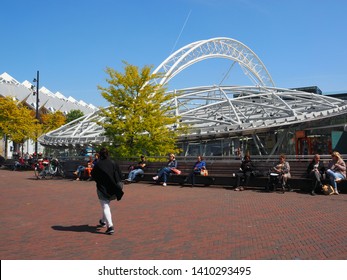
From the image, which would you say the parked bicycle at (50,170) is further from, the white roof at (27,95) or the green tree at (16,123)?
the white roof at (27,95)

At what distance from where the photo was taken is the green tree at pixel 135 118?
703 inches

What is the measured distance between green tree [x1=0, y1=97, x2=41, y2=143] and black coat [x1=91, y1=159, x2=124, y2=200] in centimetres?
3202

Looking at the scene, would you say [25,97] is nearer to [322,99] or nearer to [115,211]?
[322,99]

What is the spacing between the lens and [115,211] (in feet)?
29.1

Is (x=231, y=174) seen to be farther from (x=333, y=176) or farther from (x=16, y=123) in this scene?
(x=16, y=123)

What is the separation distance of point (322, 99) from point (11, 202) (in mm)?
29371

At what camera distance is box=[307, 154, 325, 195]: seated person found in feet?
37.3

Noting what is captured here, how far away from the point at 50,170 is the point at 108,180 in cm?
1405

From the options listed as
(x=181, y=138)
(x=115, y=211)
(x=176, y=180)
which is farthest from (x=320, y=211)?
(x=181, y=138)

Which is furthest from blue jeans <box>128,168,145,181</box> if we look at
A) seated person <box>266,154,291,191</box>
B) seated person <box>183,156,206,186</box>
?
seated person <box>266,154,291,191</box>

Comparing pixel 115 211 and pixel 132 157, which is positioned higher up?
pixel 132 157

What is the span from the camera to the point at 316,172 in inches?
448

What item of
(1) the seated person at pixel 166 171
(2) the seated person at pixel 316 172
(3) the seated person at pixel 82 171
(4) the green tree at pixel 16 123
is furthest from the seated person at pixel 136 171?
(4) the green tree at pixel 16 123

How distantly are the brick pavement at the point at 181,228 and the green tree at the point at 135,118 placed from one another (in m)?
6.83
